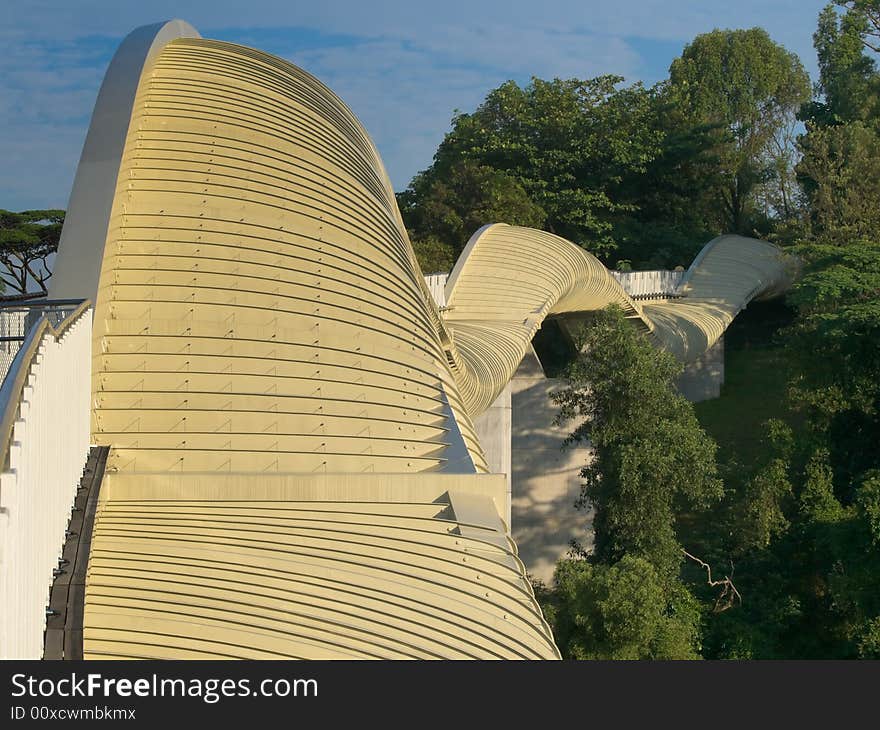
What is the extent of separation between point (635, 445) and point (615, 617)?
3.14m

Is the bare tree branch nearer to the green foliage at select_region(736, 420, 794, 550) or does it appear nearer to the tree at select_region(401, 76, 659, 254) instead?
the green foliage at select_region(736, 420, 794, 550)

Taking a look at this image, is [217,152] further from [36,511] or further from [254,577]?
[36,511]

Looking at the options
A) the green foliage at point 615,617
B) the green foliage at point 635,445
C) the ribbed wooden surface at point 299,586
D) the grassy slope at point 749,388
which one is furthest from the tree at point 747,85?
the ribbed wooden surface at point 299,586

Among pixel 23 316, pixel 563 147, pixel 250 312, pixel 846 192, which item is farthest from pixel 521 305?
pixel 563 147

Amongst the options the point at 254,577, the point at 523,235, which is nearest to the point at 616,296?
the point at 523,235

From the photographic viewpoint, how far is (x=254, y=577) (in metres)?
7.93

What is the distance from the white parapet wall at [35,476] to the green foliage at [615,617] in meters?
7.68

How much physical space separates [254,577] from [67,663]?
123 inches

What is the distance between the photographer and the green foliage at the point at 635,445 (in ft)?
53.5

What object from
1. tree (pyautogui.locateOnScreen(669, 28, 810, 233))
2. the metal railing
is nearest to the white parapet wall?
the metal railing

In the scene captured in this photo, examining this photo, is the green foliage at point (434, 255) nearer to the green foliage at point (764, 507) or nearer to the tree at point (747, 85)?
the green foliage at point (764, 507)

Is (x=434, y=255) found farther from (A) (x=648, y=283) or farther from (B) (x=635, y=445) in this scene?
(B) (x=635, y=445)

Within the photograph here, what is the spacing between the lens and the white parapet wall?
472cm

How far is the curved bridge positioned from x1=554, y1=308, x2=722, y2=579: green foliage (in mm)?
2135
